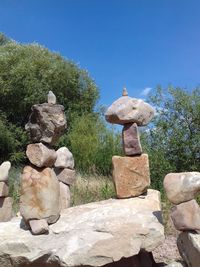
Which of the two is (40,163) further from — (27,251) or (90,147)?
(90,147)

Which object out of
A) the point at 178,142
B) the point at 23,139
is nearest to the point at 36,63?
the point at 23,139

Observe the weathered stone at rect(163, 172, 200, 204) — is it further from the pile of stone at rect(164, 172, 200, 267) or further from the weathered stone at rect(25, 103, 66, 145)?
the weathered stone at rect(25, 103, 66, 145)

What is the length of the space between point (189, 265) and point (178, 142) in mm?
5496

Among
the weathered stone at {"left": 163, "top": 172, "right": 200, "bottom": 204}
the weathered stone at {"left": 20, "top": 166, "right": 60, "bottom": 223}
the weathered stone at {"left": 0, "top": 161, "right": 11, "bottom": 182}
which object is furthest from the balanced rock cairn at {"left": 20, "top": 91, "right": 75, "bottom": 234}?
the weathered stone at {"left": 0, "top": 161, "right": 11, "bottom": 182}

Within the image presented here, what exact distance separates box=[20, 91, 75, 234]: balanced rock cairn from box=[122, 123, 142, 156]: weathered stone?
74 centimetres

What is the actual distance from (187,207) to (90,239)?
928 millimetres

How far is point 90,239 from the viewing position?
171 inches

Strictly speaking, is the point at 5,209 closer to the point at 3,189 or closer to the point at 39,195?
the point at 3,189

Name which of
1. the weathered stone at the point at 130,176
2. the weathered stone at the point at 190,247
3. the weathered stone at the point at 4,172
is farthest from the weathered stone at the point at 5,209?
the weathered stone at the point at 190,247

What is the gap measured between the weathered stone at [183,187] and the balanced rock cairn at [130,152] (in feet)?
2.45

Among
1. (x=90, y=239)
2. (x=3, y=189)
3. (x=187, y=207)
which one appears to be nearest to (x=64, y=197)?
(x=3, y=189)

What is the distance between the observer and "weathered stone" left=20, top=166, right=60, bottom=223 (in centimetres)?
468

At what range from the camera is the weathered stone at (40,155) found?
475 centimetres

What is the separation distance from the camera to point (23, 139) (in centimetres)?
1644
